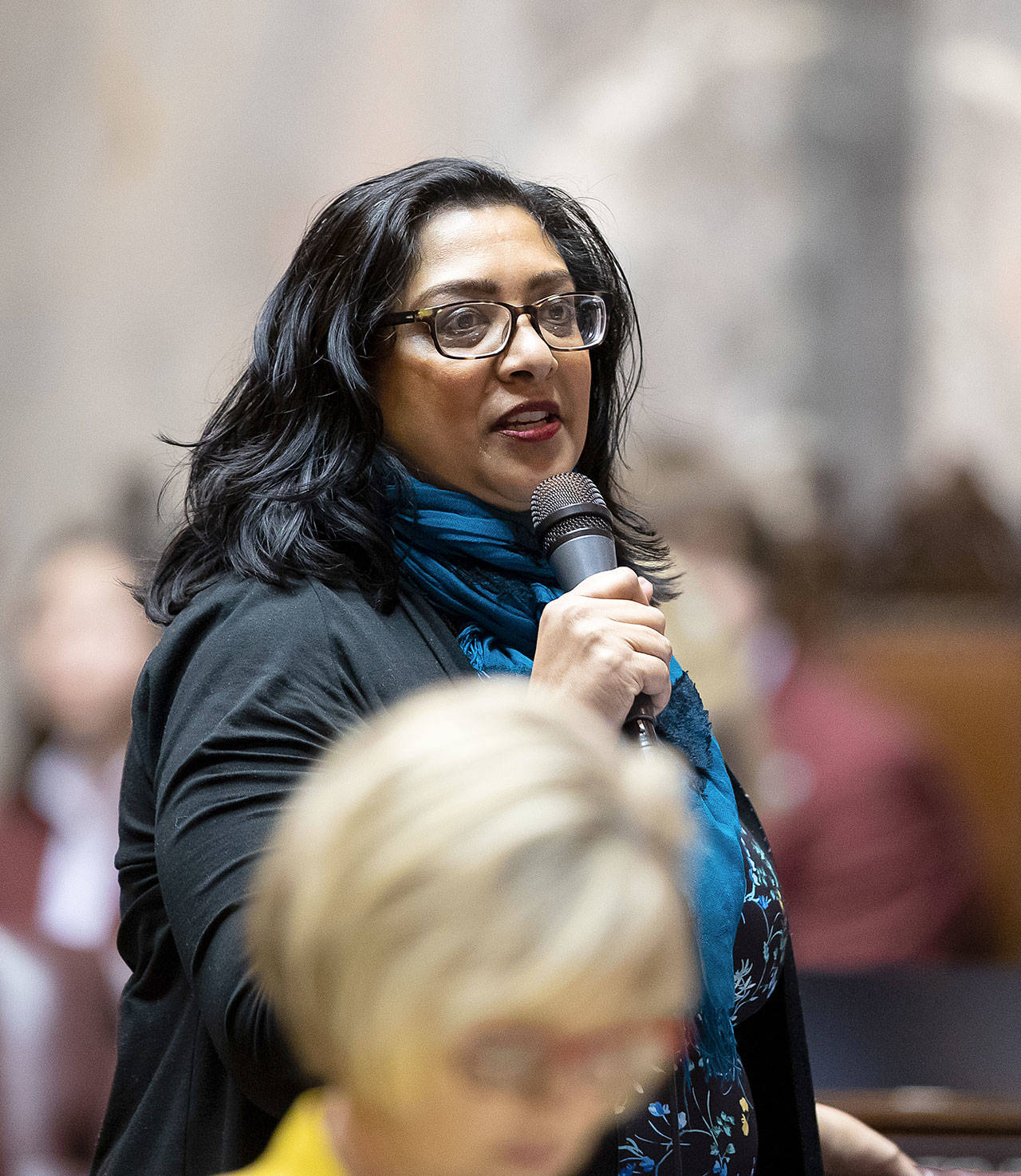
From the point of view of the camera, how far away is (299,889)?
2.23 ft

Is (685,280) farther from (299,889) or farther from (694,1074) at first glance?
(299,889)

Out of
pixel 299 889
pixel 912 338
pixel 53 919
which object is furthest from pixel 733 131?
pixel 299 889

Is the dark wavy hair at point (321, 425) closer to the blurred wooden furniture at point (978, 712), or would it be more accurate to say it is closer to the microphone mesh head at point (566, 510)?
the microphone mesh head at point (566, 510)

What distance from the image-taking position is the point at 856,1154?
158 centimetres

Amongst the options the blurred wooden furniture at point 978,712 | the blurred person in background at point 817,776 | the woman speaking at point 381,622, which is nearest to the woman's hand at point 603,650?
the woman speaking at point 381,622

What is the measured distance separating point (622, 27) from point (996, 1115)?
13.6 ft

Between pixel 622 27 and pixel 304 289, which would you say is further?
A: pixel 622 27

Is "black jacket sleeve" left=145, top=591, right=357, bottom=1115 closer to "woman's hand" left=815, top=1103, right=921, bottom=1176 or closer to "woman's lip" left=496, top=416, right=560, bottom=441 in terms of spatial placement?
"woman's lip" left=496, top=416, right=560, bottom=441

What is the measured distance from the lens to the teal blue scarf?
138 cm

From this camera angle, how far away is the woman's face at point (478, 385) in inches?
55.5

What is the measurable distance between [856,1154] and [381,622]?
31.7 inches

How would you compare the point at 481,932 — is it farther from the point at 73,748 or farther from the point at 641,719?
the point at 73,748

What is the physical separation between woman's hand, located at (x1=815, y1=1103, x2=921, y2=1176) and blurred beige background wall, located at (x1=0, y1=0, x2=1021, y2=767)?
144 inches

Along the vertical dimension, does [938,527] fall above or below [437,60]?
below
